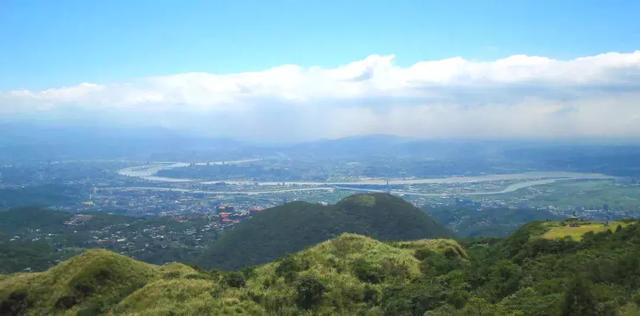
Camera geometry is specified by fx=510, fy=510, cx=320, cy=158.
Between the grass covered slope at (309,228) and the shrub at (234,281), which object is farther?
the grass covered slope at (309,228)

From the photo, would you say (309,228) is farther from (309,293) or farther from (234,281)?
(309,293)

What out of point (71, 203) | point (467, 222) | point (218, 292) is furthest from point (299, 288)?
point (71, 203)

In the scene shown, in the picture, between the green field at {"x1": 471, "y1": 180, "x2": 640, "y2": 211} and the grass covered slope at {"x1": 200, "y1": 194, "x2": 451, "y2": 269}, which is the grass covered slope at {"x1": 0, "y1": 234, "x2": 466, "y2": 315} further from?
the green field at {"x1": 471, "y1": 180, "x2": 640, "y2": 211}

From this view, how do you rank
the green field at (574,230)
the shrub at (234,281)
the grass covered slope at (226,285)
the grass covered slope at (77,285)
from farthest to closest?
the green field at (574,230) → the grass covered slope at (77,285) → the shrub at (234,281) → the grass covered slope at (226,285)

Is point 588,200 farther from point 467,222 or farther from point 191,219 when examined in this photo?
point 191,219

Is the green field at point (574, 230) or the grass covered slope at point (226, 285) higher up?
the green field at point (574, 230)

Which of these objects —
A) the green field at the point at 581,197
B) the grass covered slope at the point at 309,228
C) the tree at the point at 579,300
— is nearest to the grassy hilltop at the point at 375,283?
the tree at the point at 579,300

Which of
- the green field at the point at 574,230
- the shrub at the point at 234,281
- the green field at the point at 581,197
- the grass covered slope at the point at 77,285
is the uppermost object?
the green field at the point at 574,230

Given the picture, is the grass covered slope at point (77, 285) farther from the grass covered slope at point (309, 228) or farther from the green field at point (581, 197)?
the green field at point (581, 197)
